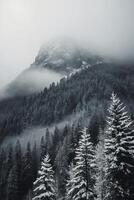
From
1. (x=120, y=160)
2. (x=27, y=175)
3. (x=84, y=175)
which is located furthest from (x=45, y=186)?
(x=27, y=175)

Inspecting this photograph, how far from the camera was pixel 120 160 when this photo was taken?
Result: 28297 millimetres

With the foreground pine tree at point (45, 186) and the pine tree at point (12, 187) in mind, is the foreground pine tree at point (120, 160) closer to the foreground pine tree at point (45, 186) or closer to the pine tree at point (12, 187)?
the foreground pine tree at point (45, 186)

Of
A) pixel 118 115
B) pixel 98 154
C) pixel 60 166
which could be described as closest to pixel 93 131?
pixel 60 166

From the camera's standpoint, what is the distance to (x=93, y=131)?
101500mm

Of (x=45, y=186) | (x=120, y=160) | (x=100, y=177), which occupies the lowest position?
(x=45, y=186)

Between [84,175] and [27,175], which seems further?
[27,175]

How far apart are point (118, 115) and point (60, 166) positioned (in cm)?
6184

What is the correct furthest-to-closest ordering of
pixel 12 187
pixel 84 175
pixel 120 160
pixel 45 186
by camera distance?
pixel 12 187, pixel 84 175, pixel 45 186, pixel 120 160

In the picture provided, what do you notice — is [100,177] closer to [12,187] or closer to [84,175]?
[84,175]

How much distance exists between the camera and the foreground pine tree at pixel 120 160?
27.7 meters

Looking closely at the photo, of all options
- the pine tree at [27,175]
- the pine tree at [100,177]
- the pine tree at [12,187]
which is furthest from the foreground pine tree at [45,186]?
the pine tree at [27,175]

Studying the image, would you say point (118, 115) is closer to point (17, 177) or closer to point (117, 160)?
point (117, 160)

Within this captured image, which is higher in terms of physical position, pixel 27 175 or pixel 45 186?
pixel 27 175

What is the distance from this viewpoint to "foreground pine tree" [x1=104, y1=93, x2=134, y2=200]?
90.7ft
